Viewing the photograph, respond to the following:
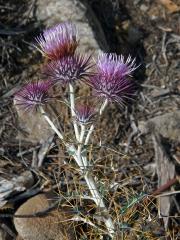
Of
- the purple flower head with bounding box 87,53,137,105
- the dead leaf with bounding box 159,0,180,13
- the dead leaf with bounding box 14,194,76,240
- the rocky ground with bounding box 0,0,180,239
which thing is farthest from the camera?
the dead leaf with bounding box 159,0,180,13

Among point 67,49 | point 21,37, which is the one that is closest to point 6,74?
point 21,37

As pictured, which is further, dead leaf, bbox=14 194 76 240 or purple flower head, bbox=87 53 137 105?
dead leaf, bbox=14 194 76 240

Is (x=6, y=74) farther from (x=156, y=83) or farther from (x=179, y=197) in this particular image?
(x=179, y=197)

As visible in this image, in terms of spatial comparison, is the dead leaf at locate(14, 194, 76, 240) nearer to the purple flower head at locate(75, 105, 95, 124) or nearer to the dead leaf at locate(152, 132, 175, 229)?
the dead leaf at locate(152, 132, 175, 229)

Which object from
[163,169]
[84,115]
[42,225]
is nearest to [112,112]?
[163,169]

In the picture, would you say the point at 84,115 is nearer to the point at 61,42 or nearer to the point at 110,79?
the point at 110,79

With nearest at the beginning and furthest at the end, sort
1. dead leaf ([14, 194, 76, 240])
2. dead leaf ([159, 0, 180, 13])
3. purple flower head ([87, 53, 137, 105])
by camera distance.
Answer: purple flower head ([87, 53, 137, 105]) < dead leaf ([14, 194, 76, 240]) < dead leaf ([159, 0, 180, 13])

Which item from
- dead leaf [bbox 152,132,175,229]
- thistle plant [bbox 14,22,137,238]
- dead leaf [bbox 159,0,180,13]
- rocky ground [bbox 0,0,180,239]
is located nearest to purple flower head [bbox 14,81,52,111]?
thistle plant [bbox 14,22,137,238]
